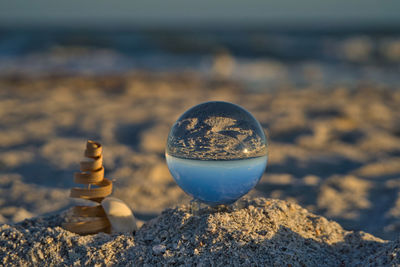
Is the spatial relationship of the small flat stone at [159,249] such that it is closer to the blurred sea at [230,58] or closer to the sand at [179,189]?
the sand at [179,189]

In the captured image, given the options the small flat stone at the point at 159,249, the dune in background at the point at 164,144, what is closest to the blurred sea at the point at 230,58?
the dune in background at the point at 164,144

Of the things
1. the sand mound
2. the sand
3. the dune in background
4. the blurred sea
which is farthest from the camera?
the blurred sea

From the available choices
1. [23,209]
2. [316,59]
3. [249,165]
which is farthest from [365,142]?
[316,59]

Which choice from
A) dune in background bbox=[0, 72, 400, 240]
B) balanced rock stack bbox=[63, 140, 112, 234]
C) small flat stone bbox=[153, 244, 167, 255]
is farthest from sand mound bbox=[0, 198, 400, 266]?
dune in background bbox=[0, 72, 400, 240]

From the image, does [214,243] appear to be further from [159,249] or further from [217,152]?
[217,152]

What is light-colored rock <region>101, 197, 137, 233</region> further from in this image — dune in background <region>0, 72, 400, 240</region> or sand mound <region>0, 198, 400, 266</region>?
dune in background <region>0, 72, 400, 240</region>

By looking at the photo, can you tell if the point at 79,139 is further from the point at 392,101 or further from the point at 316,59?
the point at 316,59
